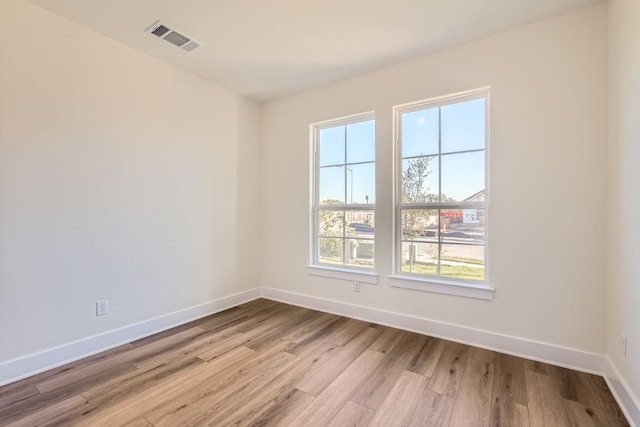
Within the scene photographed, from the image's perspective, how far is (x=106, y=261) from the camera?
96.3 inches

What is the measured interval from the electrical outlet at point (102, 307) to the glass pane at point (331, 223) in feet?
7.23

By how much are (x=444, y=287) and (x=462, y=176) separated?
40.3 inches

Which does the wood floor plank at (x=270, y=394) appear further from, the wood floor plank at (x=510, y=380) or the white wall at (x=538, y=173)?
the wood floor plank at (x=510, y=380)

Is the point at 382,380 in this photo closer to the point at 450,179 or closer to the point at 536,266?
the point at 536,266

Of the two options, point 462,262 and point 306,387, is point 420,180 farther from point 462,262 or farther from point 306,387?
point 306,387

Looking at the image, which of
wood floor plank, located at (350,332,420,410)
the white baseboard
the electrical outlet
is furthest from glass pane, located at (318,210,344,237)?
the electrical outlet

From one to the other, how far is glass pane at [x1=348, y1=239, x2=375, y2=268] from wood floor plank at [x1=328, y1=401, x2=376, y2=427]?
1.60 metres

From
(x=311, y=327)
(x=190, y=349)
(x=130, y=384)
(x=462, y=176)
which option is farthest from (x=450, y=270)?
(x=130, y=384)

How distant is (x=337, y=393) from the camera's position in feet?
6.09

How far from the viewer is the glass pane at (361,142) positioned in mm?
3145

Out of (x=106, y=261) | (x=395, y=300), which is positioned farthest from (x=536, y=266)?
(x=106, y=261)

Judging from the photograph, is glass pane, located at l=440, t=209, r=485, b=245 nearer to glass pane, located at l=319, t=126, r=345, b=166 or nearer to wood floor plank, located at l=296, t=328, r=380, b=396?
wood floor plank, located at l=296, t=328, r=380, b=396

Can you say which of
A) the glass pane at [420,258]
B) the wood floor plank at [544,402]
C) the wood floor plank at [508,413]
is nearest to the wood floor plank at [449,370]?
the wood floor plank at [508,413]

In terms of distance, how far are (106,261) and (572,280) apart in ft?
12.1
